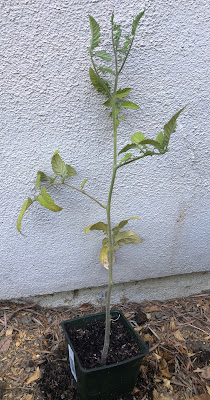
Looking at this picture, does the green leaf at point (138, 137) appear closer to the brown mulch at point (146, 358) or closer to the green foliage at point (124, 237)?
the green foliage at point (124, 237)

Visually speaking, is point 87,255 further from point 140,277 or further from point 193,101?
point 193,101

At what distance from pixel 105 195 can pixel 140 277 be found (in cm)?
54

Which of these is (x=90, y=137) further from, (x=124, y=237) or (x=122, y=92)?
(x=124, y=237)

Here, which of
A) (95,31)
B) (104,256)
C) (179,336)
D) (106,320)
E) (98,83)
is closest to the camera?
(95,31)

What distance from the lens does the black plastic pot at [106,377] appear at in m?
Answer: 1.05

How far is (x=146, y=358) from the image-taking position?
133 cm

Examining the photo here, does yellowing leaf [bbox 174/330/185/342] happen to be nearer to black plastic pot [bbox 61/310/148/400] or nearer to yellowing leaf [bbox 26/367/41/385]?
black plastic pot [bbox 61/310/148/400]

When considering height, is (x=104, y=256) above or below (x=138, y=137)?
below

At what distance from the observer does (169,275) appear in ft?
5.17

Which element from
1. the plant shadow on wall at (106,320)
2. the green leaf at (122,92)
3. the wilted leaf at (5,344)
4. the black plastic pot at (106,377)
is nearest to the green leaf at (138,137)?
the plant shadow on wall at (106,320)

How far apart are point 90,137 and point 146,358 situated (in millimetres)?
1020

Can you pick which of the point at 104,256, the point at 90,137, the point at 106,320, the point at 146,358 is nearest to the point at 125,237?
the point at 104,256

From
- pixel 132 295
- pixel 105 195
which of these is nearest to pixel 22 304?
pixel 132 295

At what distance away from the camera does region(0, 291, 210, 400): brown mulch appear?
3.95 feet
